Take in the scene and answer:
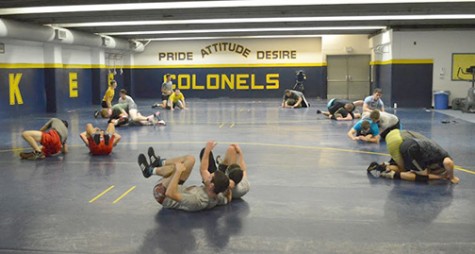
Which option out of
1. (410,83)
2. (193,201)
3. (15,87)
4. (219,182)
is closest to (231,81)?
(410,83)

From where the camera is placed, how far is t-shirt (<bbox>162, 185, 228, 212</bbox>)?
688cm

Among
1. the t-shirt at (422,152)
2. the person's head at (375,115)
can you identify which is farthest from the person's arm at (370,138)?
the t-shirt at (422,152)

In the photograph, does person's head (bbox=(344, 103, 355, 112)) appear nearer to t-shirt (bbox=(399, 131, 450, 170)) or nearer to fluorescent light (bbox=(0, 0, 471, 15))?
fluorescent light (bbox=(0, 0, 471, 15))

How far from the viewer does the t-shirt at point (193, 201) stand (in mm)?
6879

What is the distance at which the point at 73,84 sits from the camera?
2753 centimetres

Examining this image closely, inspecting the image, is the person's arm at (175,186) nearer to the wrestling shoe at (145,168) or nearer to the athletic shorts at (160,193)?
the athletic shorts at (160,193)

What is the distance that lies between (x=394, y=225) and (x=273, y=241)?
163cm

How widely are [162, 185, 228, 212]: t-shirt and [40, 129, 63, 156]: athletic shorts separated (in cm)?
497

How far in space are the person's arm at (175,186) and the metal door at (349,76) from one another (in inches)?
1080

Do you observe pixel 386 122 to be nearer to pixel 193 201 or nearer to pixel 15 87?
pixel 193 201

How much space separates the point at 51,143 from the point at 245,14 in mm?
10866

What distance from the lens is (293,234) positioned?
6020 millimetres

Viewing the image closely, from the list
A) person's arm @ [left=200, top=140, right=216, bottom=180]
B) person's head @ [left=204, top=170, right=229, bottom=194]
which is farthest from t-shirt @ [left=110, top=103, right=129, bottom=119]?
person's head @ [left=204, top=170, right=229, bottom=194]

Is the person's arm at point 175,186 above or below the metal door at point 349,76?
below
